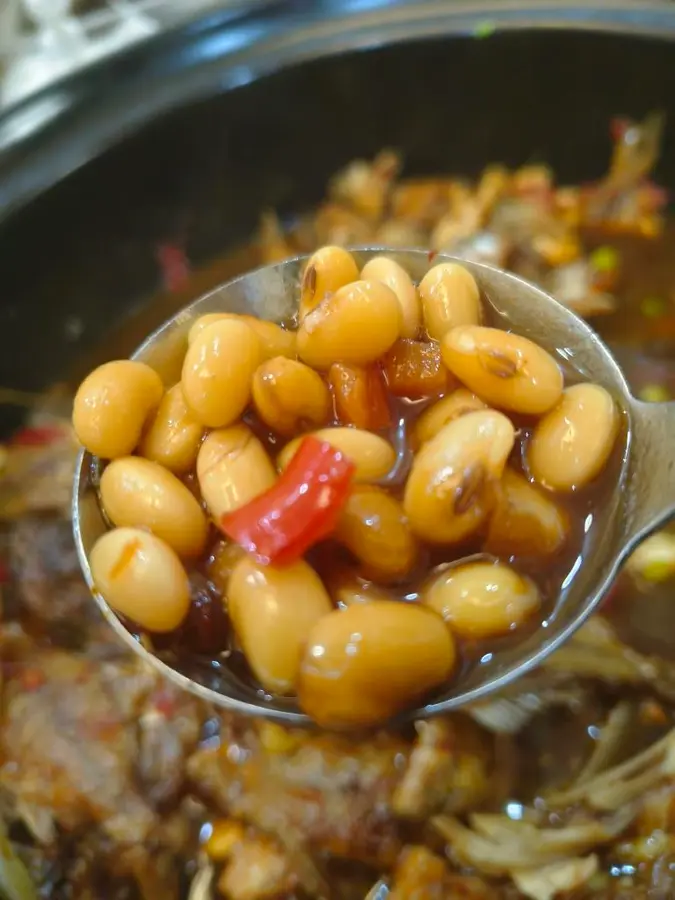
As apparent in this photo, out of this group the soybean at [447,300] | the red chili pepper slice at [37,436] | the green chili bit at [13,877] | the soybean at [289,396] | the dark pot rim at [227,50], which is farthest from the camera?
the red chili pepper slice at [37,436]

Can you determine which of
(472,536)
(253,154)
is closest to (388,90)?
(253,154)

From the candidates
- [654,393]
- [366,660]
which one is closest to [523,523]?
[366,660]

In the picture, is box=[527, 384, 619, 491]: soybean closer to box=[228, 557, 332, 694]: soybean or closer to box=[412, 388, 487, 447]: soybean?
box=[412, 388, 487, 447]: soybean

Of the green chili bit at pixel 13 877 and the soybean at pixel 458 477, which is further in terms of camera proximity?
the green chili bit at pixel 13 877

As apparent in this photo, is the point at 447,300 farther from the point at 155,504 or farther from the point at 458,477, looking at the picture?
the point at 155,504

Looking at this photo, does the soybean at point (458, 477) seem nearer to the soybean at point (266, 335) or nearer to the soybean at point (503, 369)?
the soybean at point (503, 369)

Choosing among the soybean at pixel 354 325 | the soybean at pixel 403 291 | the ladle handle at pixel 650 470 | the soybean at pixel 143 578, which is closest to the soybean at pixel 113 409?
the soybean at pixel 143 578
